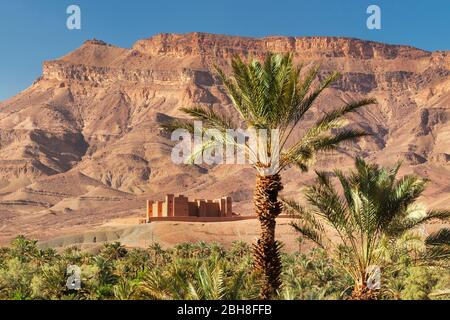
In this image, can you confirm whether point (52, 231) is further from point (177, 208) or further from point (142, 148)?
point (142, 148)

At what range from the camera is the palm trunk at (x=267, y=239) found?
529 inches

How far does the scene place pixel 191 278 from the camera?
38.8ft

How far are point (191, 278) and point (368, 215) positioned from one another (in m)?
3.81

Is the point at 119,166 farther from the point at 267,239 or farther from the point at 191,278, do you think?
the point at 191,278

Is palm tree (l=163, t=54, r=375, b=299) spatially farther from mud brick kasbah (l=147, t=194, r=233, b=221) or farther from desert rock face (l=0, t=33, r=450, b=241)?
desert rock face (l=0, t=33, r=450, b=241)

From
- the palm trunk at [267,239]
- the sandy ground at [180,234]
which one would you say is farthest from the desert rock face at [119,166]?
the palm trunk at [267,239]

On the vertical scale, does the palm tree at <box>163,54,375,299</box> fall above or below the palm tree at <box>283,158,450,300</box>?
above

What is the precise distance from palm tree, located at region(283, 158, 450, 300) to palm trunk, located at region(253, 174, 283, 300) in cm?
68

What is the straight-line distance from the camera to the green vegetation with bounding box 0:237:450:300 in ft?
35.0
